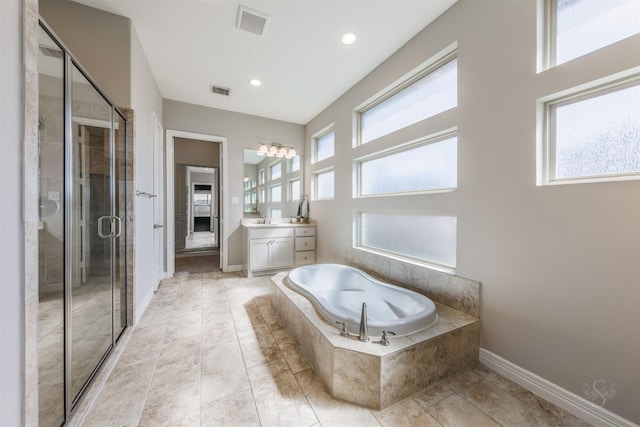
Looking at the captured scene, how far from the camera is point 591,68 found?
3.75 ft

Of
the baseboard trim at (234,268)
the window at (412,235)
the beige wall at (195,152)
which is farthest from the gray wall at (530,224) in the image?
the beige wall at (195,152)

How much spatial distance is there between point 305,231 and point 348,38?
8.57ft

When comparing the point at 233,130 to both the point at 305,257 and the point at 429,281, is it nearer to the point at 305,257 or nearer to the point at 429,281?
the point at 305,257

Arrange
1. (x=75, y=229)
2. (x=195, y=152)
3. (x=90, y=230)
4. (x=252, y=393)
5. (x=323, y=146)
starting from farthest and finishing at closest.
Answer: (x=195, y=152), (x=323, y=146), (x=90, y=230), (x=75, y=229), (x=252, y=393)

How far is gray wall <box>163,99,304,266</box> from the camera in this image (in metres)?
3.45

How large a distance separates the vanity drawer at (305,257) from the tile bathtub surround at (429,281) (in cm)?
126

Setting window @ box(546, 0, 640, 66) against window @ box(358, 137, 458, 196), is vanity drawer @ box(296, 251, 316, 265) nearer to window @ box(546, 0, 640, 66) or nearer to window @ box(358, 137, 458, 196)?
window @ box(358, 137, 458, 196)

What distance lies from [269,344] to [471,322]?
4.86ft

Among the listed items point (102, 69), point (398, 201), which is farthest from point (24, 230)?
point (398, 201)

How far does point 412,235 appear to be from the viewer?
2248mm

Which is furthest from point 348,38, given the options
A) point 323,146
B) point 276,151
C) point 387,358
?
point 387,358

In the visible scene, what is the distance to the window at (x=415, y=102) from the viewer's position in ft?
A: 6.32

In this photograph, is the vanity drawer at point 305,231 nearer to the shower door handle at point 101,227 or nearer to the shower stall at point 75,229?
the shower stall at point 75,229

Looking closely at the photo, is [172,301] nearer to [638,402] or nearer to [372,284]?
[372,284]
